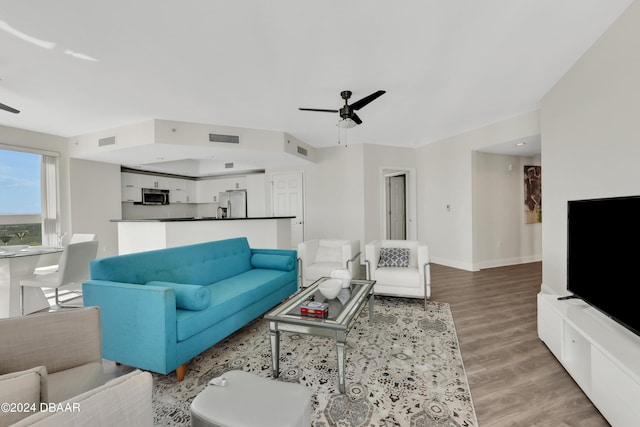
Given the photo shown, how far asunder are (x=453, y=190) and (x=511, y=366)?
12.9 ft

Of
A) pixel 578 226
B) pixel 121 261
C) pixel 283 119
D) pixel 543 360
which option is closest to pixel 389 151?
pixel 283 119

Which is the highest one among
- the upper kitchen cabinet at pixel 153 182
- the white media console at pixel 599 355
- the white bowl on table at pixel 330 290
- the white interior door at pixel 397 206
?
the upper kitchen cabinet at pixel 153 182

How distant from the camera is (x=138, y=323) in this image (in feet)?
6.27

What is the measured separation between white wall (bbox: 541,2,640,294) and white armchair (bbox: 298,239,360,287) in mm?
2460

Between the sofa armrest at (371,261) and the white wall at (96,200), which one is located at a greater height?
the white wall at (96,200)

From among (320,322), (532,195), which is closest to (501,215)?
(532,195)

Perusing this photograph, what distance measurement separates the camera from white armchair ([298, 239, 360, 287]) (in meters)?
3.92

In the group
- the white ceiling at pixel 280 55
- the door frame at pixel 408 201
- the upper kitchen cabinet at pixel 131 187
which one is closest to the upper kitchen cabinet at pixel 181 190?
the upper kitchen cabinet at pixel 131 187

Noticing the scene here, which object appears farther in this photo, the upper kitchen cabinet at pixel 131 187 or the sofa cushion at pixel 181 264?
the upper kitchen cabinet at pixel 131 187

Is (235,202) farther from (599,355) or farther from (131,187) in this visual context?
(599,355)

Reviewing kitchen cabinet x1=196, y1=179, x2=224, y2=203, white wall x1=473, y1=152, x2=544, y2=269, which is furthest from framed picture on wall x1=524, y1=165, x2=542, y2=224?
kitchen cabinet x1=196, y1=179, x2=224, y2=203

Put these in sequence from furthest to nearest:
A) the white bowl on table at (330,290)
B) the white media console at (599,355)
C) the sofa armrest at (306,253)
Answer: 1. the sofa armrest at (306,253)
2. the white bowl on table at (330,290)
3. the white media console at (599,355)

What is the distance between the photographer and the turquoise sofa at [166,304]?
187 centimetres

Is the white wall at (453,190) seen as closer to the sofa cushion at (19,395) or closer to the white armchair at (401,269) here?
the white armchair at (401,269)
